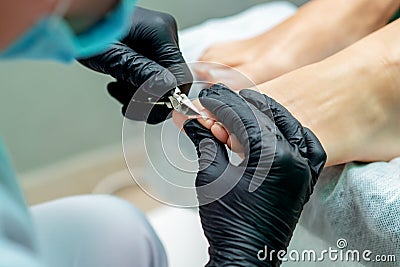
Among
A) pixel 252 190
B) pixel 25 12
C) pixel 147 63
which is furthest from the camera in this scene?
pixel 147 63

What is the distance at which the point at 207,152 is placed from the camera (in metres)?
0.68

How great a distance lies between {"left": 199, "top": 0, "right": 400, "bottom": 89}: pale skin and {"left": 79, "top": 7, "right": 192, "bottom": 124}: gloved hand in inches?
6.3

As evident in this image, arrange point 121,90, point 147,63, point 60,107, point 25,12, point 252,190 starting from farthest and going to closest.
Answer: point 60,107 → point 121,90 → point 147,63 → point 252,190 → point 25,12

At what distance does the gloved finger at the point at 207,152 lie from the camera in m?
0.65

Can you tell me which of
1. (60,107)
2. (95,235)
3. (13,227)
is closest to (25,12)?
(13,227)

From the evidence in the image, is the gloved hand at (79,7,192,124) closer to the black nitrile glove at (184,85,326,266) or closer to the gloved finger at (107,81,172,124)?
the gloved finger at (107,81,172,124)

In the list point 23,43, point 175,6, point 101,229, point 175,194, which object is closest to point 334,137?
point 175,194

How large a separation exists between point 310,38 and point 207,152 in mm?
367

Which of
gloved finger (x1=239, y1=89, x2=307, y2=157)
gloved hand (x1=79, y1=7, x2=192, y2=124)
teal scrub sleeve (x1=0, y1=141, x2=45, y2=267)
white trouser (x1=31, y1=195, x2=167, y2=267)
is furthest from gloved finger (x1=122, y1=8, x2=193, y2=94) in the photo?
teal scrub sleeve (x1=0, y1=141, x2=45, y2=267)

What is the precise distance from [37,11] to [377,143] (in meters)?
0.57

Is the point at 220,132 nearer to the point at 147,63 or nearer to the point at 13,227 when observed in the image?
the point at 147,63
